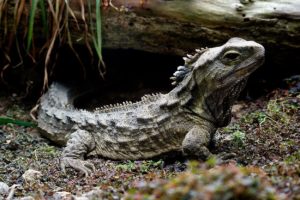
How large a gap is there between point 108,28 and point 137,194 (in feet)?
12.6

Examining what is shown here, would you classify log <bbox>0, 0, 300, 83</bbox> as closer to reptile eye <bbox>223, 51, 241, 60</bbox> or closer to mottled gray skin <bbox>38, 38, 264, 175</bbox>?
mottled gray skin <bbox>38, 38, 264, 175</bbox>

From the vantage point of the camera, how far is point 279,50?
620 cm

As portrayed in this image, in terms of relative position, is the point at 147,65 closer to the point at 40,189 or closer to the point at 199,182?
the point at 40,189

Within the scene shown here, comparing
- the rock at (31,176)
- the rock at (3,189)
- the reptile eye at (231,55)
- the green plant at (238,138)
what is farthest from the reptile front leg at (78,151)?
the reptile eye at (231,55)

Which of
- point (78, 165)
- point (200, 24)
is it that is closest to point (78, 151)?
point (78, 165)

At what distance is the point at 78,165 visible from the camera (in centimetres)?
515

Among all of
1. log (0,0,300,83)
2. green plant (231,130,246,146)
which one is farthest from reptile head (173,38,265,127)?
log (0,0,300,83)

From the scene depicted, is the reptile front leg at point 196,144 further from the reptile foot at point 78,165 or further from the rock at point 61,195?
the rock at point 61,195

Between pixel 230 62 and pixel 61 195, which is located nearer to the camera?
pixel 61 195

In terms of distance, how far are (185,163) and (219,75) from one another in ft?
2.90

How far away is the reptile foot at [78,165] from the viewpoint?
16.5ft

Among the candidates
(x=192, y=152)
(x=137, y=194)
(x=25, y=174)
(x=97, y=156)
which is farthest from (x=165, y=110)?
(x=137, y=194)

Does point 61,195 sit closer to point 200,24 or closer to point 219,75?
point 219,75

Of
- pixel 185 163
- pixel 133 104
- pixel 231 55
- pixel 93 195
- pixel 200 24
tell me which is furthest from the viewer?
pixel 200 24
